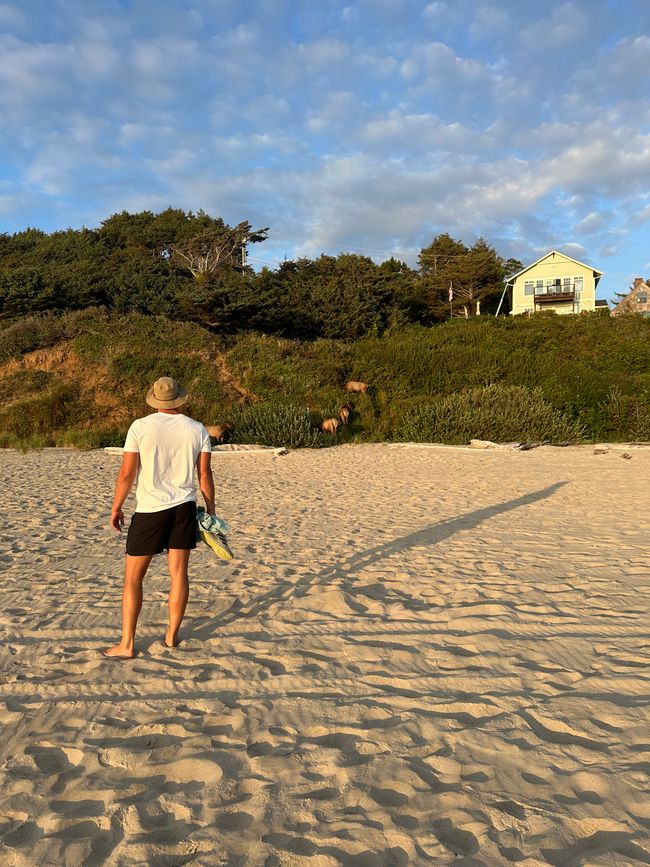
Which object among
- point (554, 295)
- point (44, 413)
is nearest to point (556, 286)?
point (554, 295)

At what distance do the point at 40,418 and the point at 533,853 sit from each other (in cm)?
2013

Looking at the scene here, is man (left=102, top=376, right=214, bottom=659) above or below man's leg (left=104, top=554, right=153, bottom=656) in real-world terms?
above

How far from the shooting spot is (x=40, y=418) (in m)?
19.2

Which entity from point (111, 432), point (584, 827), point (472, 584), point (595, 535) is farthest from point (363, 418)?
point (584, 827)

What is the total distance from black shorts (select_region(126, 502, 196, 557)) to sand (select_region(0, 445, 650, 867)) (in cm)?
74

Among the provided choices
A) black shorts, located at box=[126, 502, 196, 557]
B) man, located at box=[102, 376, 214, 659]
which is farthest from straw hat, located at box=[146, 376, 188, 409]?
black shorts, located at box=[126, 502, 196, 557]

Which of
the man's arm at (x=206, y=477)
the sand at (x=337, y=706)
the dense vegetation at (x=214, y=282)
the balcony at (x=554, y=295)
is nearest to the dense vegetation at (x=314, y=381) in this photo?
the dense vegetation at (x=214, y=282)

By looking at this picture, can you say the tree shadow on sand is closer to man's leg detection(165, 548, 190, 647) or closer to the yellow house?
man's leg detection(165, 548, 190, 647)

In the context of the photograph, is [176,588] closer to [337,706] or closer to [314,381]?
[337,706]

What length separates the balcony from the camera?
45188mm

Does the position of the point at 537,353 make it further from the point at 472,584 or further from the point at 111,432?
the point at 472,584

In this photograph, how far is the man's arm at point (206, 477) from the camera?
3559 mm

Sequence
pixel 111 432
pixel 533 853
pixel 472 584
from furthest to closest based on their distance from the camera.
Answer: pixel 111 432
pixel 472 584
pixel 533 853

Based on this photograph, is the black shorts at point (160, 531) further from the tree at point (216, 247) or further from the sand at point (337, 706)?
the tree at point (216, 247)
